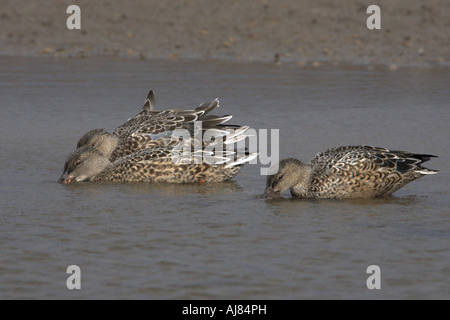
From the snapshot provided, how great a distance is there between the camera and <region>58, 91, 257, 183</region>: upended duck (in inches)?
391

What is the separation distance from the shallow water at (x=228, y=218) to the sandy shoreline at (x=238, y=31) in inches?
146

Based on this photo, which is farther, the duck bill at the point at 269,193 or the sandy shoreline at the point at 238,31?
the sandy shoreline at the point at 238,31

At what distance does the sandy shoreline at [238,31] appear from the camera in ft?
62.8

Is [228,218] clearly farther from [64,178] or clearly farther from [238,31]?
[238,31]

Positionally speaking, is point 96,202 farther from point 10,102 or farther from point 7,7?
point 7,7

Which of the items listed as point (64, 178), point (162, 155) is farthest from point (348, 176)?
point (64, 178)

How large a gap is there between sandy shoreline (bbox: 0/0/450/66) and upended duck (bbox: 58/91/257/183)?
812cm

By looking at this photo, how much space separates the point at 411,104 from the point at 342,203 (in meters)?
5.85

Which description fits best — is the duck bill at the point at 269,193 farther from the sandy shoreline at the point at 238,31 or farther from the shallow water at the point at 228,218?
the sandy shoreline at the point at 238,31

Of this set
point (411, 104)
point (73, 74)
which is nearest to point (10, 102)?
point (73, 74)

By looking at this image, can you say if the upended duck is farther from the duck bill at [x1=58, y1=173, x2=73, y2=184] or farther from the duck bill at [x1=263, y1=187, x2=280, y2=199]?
the duck bill at [x1=263, y1=187, x2=280, y2=199]

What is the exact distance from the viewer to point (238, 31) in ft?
66.2

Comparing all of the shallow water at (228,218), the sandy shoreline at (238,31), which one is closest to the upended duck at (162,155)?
the shallow water at (228,218)
